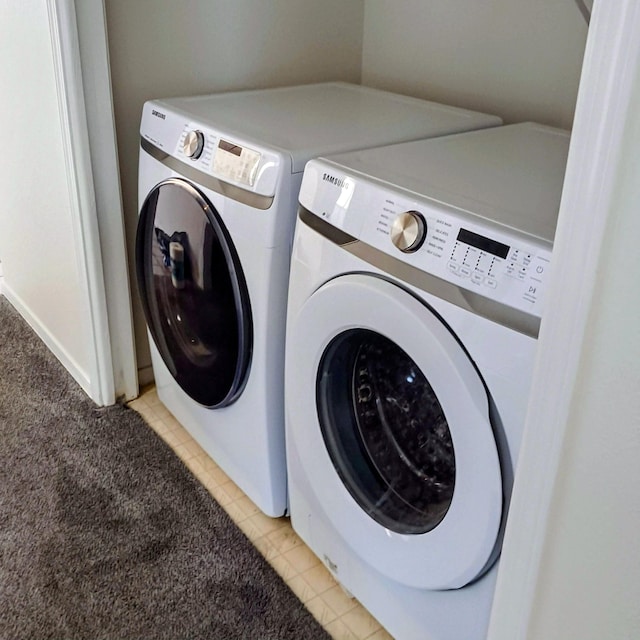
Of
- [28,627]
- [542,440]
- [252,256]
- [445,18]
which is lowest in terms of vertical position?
[28,627]

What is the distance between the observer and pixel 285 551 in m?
1.57

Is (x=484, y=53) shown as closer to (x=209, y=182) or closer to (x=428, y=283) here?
(x=209, y=182)

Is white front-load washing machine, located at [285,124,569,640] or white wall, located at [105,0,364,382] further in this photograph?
white wall, located at [105,0,364,382]

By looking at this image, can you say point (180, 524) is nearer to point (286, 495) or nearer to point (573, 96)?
point (286, 495)

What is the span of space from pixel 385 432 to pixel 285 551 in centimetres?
44

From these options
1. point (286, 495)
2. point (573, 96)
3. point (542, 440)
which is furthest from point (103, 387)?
point (542, 440)

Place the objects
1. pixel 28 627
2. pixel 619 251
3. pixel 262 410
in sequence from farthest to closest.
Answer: pixel 262 410, pixel 28 627, pixel 619 251

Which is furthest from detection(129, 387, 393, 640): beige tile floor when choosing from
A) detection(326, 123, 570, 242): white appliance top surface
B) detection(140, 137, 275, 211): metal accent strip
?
detection(326, 123, 570, 242): white appliance top surface

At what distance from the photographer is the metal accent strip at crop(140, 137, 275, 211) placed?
133 cm

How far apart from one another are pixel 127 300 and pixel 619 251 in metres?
1.57

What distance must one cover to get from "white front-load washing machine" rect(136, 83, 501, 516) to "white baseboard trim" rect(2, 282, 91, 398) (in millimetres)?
360

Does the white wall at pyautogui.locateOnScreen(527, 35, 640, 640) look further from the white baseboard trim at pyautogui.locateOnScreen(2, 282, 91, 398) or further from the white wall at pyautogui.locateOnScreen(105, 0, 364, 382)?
the white baseboard trim at pyautogui.locateOnScreen(2, 282, 91, 398)

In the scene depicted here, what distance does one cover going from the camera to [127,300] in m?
1.96

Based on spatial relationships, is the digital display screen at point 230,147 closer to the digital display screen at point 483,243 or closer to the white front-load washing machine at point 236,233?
the white front-load washing machine at point 236,233
